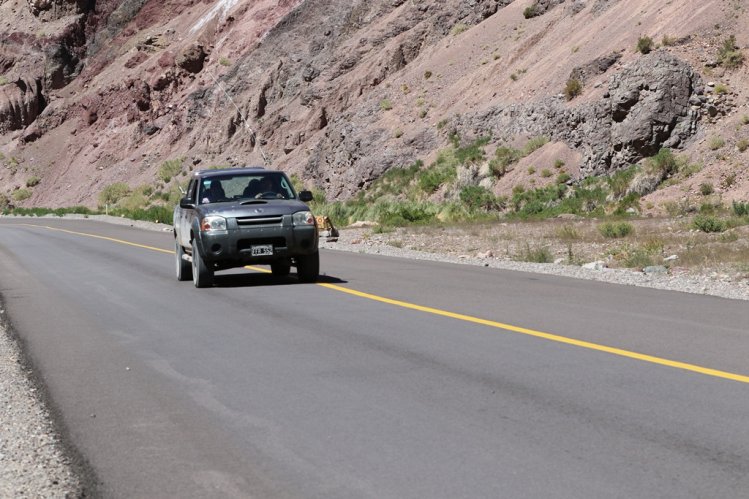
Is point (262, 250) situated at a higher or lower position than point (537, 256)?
higher

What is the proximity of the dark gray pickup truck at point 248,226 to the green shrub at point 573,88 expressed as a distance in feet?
98.8

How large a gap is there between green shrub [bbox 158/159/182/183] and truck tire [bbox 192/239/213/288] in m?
62.3

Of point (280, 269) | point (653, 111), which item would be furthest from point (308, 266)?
point (653, 111)

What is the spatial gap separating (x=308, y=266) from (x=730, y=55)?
28.8 metres

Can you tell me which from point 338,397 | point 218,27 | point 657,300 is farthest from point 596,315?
point 218,27

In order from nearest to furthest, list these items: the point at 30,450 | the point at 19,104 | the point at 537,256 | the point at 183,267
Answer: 1. the point at 30,450
2. the point at 183,267
3. the point at 537,256
4. the point at 19,104

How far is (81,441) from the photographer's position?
6945mm

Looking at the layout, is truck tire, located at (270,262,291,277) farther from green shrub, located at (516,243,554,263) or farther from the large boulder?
the large boulder

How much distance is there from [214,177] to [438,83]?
42151 millimetres

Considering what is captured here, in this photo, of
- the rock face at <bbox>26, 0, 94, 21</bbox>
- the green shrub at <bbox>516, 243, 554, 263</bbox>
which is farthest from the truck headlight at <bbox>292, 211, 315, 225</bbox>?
the rock face at <bbox>26, 0, 94, 21</bbox>

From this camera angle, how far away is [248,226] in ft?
55.4

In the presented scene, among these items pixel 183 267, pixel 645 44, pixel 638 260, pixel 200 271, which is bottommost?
pixel 638 260

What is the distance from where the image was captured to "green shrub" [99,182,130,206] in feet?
270

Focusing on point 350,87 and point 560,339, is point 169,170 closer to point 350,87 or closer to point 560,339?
point 350,87
